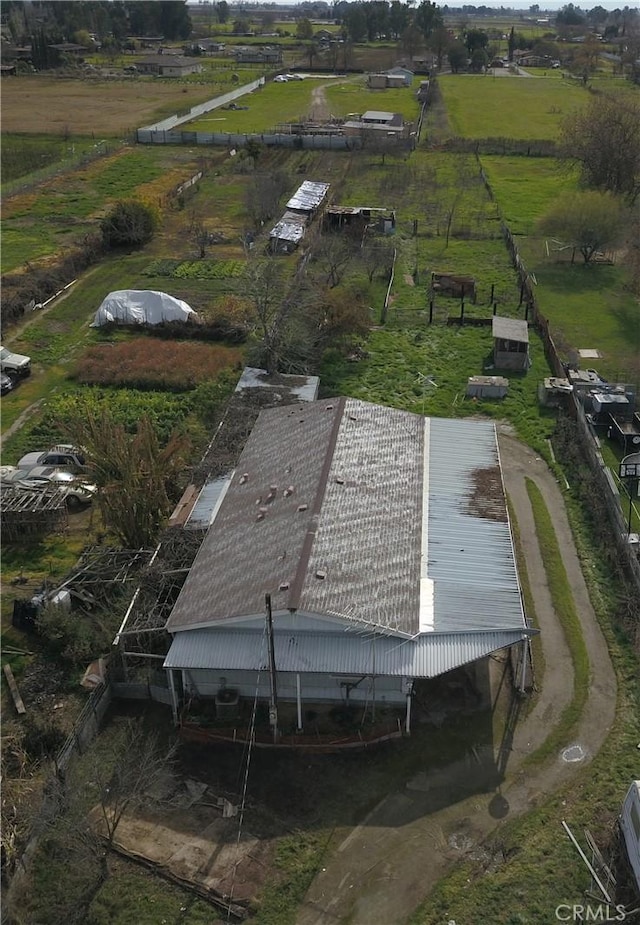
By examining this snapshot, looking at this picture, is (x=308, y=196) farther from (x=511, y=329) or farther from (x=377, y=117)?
(x=377, y=117)

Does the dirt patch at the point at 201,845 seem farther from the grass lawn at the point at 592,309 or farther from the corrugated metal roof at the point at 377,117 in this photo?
the corrugated metal roof at the point at 377,117

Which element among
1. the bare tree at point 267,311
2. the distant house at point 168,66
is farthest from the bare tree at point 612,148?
the distant house at point 168,66

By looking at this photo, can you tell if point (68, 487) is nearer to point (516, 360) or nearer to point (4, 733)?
point (4, 733)

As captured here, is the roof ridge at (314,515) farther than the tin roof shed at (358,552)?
Yes

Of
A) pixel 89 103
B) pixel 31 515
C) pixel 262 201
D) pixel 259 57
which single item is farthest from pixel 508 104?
pixel 31 515

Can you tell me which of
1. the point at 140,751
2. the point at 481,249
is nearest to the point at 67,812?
the point at 140,751
